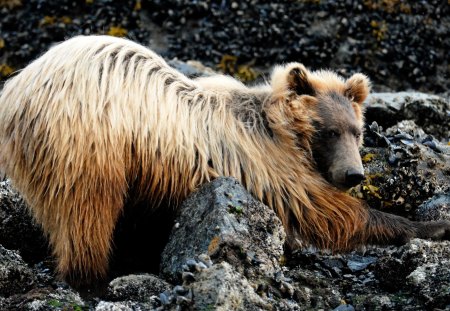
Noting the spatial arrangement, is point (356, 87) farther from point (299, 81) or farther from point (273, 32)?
point (273, 32)

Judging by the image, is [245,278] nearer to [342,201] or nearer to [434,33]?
[342,201]

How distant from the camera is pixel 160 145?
6.94m

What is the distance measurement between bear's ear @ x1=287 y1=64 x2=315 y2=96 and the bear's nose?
3.24ft

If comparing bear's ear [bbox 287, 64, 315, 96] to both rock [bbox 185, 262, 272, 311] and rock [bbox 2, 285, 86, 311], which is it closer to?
rock [bbox 185, 262, 272, 311]

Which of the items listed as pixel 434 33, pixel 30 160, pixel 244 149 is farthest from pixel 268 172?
pixel 434 33

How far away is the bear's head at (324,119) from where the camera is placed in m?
7.34

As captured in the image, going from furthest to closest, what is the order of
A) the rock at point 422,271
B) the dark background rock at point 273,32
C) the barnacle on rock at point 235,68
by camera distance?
the dark background rock at point 273,32 → the barnacle on rock at point 235,68 → the rock at point 422,271

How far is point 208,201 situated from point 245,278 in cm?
112

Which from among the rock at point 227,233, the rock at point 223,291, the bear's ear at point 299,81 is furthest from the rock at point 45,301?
the bear's ear at point 299,81

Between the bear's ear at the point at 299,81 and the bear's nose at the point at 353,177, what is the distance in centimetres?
99

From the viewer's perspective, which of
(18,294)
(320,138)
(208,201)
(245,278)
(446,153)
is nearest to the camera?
(245,278)

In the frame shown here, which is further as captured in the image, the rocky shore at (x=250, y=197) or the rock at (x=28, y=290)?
the rocky shore at (x=250, y=197)

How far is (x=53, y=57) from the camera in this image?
7016mm

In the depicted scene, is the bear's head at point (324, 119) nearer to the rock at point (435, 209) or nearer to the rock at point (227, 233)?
the rock at point (435, 209)
